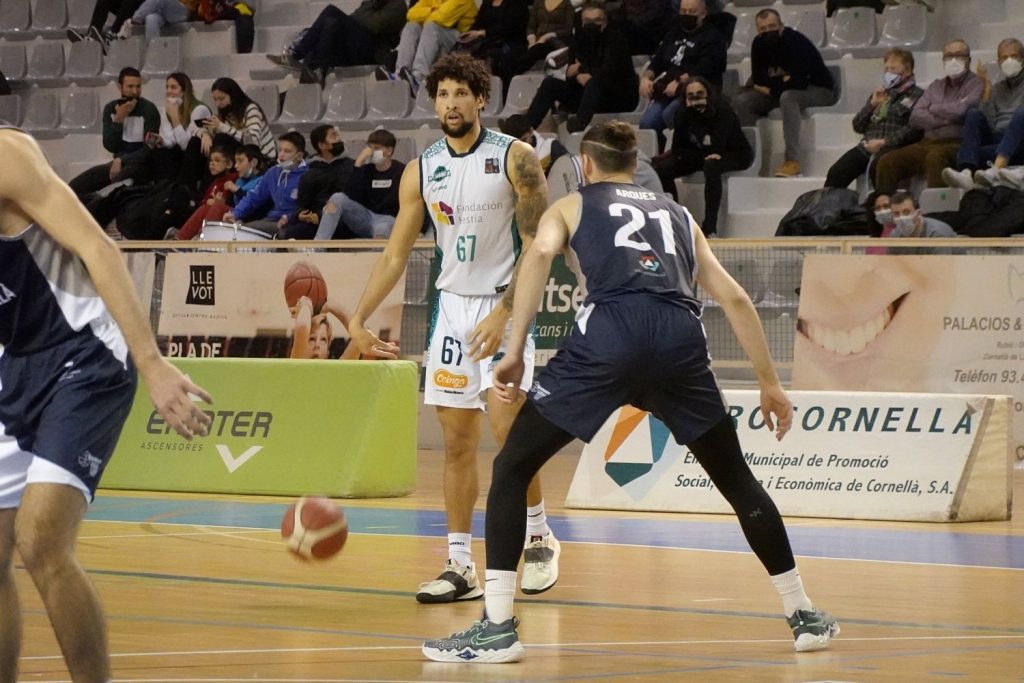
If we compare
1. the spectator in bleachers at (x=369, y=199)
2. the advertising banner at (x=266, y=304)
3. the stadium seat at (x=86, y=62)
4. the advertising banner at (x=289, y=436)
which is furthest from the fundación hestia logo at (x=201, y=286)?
the stadium seat at (x=86, y=62)

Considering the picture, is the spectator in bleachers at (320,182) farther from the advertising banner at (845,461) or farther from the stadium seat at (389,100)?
the advertising banner at (845,461)

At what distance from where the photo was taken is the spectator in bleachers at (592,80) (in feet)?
58.4

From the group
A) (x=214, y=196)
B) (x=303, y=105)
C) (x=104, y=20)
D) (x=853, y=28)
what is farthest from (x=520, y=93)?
(x=104, y=20)

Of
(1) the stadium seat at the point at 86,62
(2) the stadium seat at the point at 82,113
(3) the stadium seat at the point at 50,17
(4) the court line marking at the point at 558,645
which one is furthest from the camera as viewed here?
(3) the stadium seat at the point at 50,17

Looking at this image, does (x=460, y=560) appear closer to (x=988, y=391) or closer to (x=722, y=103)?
(x=988, y=391)

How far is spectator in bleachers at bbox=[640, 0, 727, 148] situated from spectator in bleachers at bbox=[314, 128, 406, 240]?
105 inches

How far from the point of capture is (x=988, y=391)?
43.7 feet

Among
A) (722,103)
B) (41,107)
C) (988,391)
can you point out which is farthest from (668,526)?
(41,107)

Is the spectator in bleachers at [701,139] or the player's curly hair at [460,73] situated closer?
the player's curly hair at [460,73]

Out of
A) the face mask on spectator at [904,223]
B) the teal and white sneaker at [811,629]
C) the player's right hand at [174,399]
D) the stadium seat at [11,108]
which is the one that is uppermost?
the player's right hand at [174,399]

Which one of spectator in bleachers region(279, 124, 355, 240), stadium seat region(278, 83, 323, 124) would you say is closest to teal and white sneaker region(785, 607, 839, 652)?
spectator in bleachers region(279, 124, 355, 240)

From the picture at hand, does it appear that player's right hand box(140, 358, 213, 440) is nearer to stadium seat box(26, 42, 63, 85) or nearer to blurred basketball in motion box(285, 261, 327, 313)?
blurred basketball in motion box(285, 261, 327, 313)

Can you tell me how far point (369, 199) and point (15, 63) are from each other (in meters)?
9.08

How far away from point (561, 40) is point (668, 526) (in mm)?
9657
